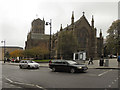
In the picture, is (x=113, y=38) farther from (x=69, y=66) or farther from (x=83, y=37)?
(x=83, y=37)

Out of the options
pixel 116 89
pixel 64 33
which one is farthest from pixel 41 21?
pixel 116 89

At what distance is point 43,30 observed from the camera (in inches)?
4166

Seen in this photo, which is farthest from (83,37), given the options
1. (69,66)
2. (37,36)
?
(69,66)

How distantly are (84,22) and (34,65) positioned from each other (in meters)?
49.2

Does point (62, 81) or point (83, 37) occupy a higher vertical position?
point (83, 37)

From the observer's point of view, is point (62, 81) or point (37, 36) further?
point (37, 36)

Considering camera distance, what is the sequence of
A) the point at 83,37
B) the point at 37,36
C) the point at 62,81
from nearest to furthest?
the point at 62,81
the point at 83,37
the point at 37,36

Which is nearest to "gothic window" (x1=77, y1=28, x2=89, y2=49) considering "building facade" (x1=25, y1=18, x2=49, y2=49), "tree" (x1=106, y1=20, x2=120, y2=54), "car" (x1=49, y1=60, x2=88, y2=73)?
"building facade" (x1=25, y1=18, x2=49, y2=49)

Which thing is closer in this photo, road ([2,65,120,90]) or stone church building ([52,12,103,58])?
road ([2,65,120,90])

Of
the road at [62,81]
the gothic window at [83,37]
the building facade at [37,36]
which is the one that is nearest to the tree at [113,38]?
the road at [62,81]

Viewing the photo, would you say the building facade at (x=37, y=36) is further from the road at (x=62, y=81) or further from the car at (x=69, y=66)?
the road at (x=62, y=81)

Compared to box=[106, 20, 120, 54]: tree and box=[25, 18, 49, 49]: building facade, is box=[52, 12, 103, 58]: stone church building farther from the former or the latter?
box=[106, 20, 120, 54]: tree

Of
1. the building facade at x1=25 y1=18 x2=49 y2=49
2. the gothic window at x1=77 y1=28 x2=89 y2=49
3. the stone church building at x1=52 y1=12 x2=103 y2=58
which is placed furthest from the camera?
the building facade at x1=25 y1=18 x2=49 y2=49

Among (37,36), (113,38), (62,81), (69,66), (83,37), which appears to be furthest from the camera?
(37,36)
